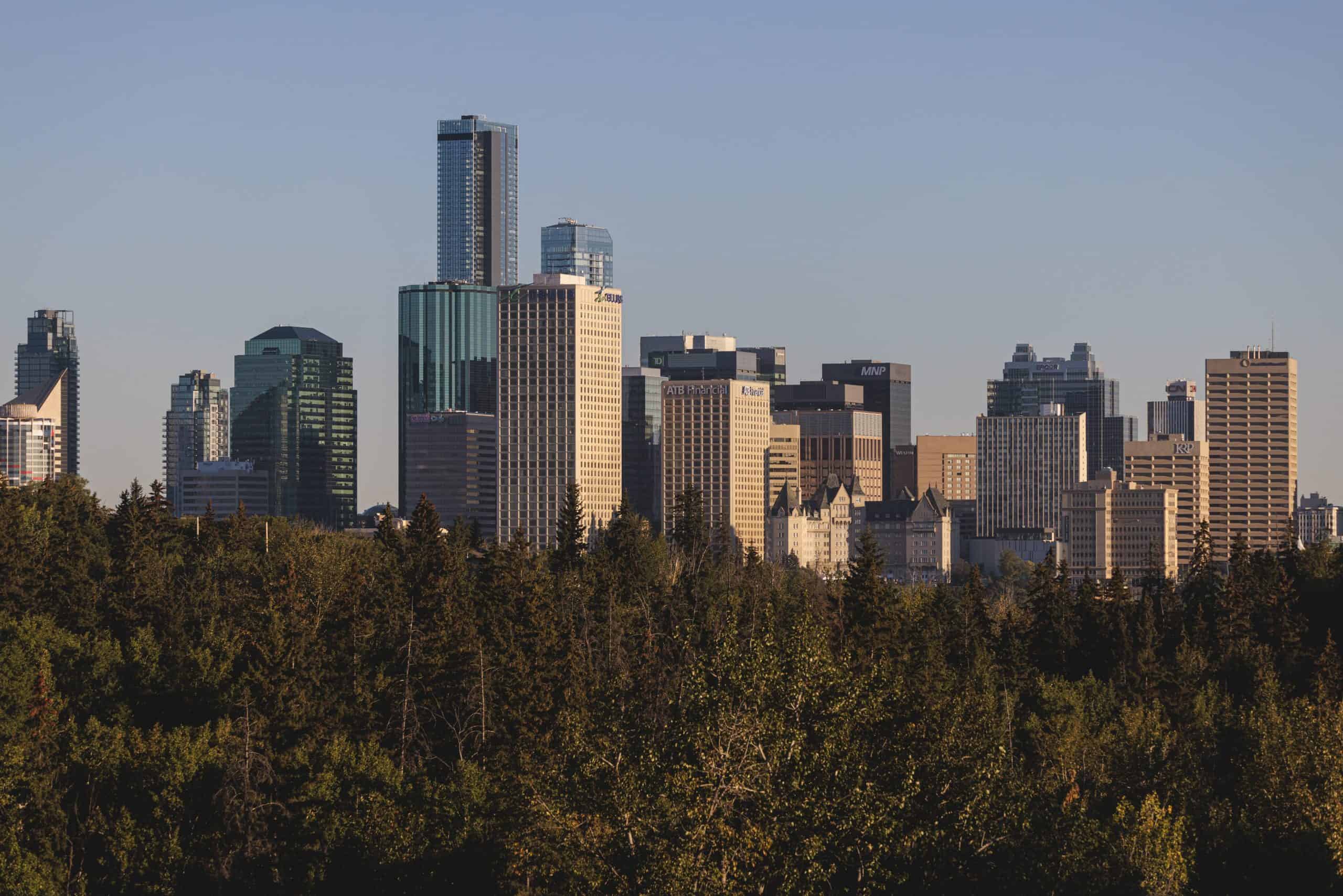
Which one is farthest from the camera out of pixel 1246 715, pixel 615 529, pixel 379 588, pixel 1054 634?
pixel 615 529

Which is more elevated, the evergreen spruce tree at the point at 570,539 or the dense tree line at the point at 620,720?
the evergreen spruce tree at the point at 570,539

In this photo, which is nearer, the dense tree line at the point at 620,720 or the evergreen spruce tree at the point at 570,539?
the dense tree line at the point at 620,720

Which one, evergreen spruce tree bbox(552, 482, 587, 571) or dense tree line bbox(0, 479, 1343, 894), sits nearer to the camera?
dense tree line bbox(0, 479, 1343, 894)

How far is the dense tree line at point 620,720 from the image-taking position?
6138 cm

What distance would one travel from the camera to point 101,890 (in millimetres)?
88000

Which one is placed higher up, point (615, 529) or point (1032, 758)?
point (615, 529)

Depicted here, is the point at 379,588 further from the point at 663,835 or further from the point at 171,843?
the point at 663,835

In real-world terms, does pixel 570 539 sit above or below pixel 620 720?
above

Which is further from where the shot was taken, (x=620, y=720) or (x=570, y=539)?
(x=570, y=539)

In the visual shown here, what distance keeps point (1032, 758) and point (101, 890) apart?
53529 mm

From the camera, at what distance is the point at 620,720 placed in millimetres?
66562

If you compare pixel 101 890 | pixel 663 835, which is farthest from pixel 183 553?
pixel 663 835

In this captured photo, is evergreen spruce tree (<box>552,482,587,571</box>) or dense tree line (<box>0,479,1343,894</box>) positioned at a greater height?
evergreen spruce tree (<box>552,482,587,571</box>)

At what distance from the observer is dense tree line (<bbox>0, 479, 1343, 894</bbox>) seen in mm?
61375
